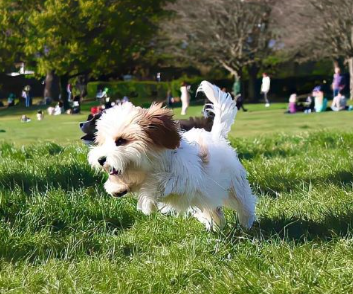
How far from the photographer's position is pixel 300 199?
5.85 m

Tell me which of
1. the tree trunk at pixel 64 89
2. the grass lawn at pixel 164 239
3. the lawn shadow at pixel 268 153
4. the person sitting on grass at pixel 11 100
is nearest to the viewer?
the grass lawn at pixel 164 239

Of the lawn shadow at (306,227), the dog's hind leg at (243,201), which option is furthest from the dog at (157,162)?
the lawn shadow at (306,227)

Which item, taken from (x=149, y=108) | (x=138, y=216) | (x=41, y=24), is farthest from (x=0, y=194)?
(x=41, y=24)

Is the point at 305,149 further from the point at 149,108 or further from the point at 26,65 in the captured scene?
the point at 26,65

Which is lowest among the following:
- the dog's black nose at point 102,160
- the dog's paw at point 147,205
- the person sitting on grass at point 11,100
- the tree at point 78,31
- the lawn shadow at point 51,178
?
the person sitting on grass at point 11,100

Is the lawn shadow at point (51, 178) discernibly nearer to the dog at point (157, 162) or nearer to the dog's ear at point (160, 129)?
the dog at point (157, 162)

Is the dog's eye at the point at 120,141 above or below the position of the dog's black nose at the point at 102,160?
above

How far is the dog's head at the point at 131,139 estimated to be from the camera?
427 centimetres

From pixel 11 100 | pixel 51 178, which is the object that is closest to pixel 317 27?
pixel 11 100

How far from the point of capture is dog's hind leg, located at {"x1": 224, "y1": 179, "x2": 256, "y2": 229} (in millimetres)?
5125

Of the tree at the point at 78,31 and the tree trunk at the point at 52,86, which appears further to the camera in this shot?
the tree trunk at the point at 52,86

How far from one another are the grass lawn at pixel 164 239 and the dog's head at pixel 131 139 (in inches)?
23.1

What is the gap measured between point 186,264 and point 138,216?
1721 mm

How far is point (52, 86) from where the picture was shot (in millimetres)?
40906
